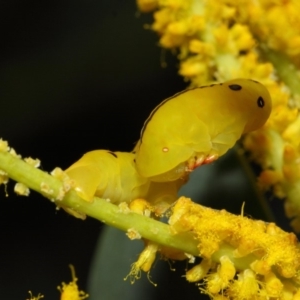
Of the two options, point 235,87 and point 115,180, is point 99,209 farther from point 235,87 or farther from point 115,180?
point 235,87

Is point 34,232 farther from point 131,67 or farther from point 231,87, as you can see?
point 231,87

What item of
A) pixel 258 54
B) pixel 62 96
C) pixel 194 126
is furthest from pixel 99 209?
pixel 62 96

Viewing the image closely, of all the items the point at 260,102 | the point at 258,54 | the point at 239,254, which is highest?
the point at 258,54

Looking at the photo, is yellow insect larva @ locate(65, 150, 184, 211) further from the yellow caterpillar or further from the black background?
the black background

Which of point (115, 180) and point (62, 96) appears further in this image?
point (62, 96)

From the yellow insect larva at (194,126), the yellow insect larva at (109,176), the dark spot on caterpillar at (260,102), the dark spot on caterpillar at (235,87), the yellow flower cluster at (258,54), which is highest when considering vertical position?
the yellow flower cluster at (258,54)

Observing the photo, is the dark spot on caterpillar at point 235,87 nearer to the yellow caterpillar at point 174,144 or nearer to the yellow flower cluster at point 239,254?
the yellow caterpillar at point 174,144

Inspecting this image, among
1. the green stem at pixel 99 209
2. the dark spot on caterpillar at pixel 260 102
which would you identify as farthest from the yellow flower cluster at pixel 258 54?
the green stem at pixel 99 209

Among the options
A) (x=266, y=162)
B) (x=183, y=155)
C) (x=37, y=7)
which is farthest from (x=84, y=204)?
(x=37, y=7)
